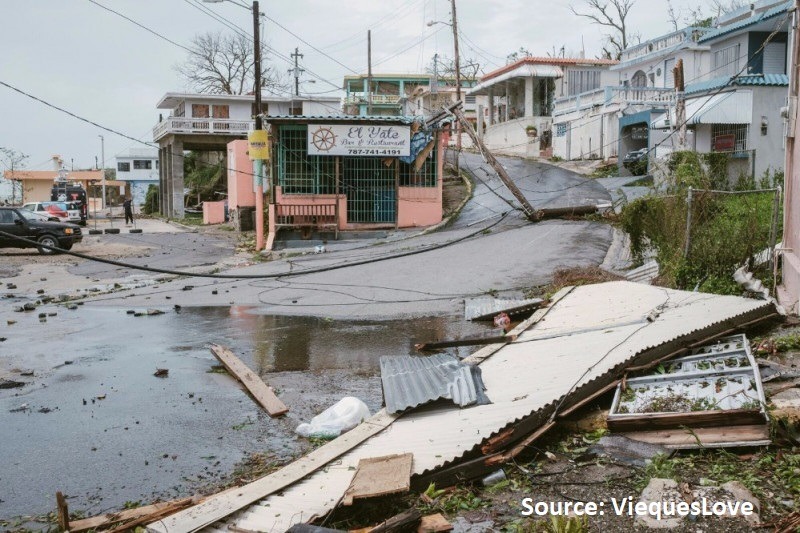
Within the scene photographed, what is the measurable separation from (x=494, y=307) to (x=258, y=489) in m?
7.68

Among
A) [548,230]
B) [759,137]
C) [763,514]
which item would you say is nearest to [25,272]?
[548,230]

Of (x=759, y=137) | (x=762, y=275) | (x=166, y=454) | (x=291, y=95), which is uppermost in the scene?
(x=291, y=95)

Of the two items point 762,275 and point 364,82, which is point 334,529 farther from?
point 364,82

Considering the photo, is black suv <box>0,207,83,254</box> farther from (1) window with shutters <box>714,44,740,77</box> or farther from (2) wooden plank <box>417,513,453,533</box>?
(1) window with shutters <box>714,44,740,77</box>

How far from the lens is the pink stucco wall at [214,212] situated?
3923 cm

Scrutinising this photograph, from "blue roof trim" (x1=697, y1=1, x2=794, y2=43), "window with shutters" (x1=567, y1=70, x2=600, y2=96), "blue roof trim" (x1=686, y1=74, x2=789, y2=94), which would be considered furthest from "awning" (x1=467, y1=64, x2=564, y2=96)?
"blue roof trim" (x1=686, y1=74, x2=789, y2=94)

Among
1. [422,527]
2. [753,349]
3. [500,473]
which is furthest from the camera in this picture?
[753,349]

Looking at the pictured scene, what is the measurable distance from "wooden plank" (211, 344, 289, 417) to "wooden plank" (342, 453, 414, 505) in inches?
98.2

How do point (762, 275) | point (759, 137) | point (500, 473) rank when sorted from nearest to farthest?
point (500, 473) < point (762, 275) < point (759, 137)

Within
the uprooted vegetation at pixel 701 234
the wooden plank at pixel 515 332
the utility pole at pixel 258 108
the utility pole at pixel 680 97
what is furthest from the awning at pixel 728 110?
the wooden plank at pixel 515 332

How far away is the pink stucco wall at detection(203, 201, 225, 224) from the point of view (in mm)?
39228

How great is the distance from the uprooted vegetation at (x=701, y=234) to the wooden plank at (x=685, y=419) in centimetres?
571

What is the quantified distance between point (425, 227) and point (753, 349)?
714 inches

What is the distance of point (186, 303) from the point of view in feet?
48.2
